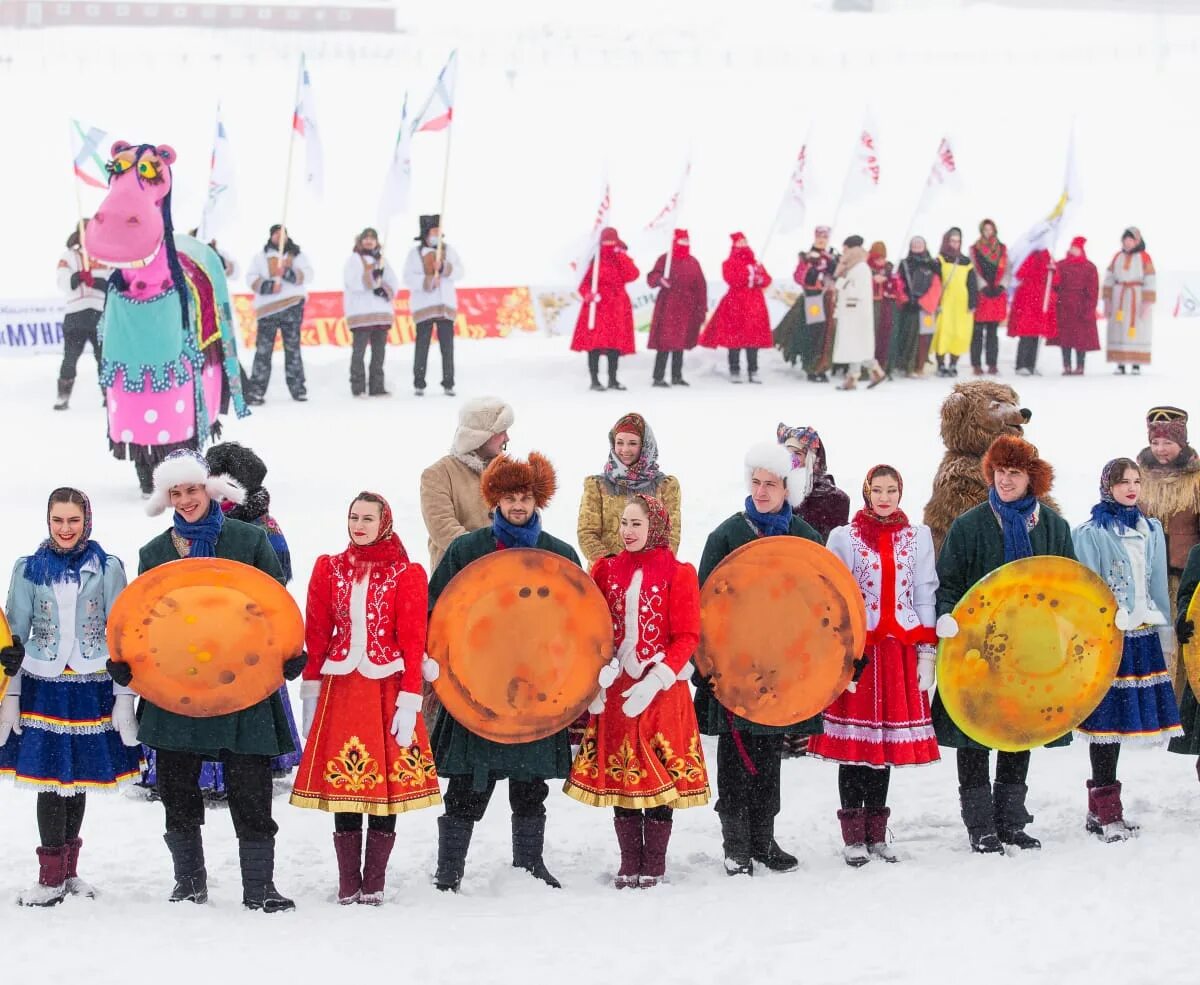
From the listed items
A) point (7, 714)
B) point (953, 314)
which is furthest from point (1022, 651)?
point (953, 314)

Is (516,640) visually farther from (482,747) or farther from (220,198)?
(220,198)

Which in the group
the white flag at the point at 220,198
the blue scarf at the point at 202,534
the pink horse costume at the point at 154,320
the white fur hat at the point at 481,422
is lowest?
the blue scarf at the point at 202,534

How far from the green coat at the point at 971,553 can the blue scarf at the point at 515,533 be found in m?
1.22

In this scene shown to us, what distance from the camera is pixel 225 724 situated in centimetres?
A: 461

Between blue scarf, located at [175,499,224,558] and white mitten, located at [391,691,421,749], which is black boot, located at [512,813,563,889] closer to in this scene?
white mitten, located at [391,691,421,749]

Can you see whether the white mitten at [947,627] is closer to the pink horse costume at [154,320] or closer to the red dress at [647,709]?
the red dress at [647,709]

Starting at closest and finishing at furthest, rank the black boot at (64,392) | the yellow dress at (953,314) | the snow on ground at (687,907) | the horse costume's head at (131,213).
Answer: the snow on ground at (687,907)
the horse costume's head at (131,213)
the black boot at (64,392)
the yellow dress at (953,314)

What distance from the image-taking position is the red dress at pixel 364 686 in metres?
4.62

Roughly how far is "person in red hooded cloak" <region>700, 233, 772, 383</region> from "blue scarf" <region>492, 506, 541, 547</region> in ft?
29.7

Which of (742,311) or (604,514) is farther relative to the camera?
(742,311)

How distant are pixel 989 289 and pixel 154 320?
7841mm

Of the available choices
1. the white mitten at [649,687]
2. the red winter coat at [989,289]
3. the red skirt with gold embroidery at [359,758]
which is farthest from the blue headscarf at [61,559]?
the red winter coat at [989,289]

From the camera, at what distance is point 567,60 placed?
116ft

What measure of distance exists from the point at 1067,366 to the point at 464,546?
35.4 feet
